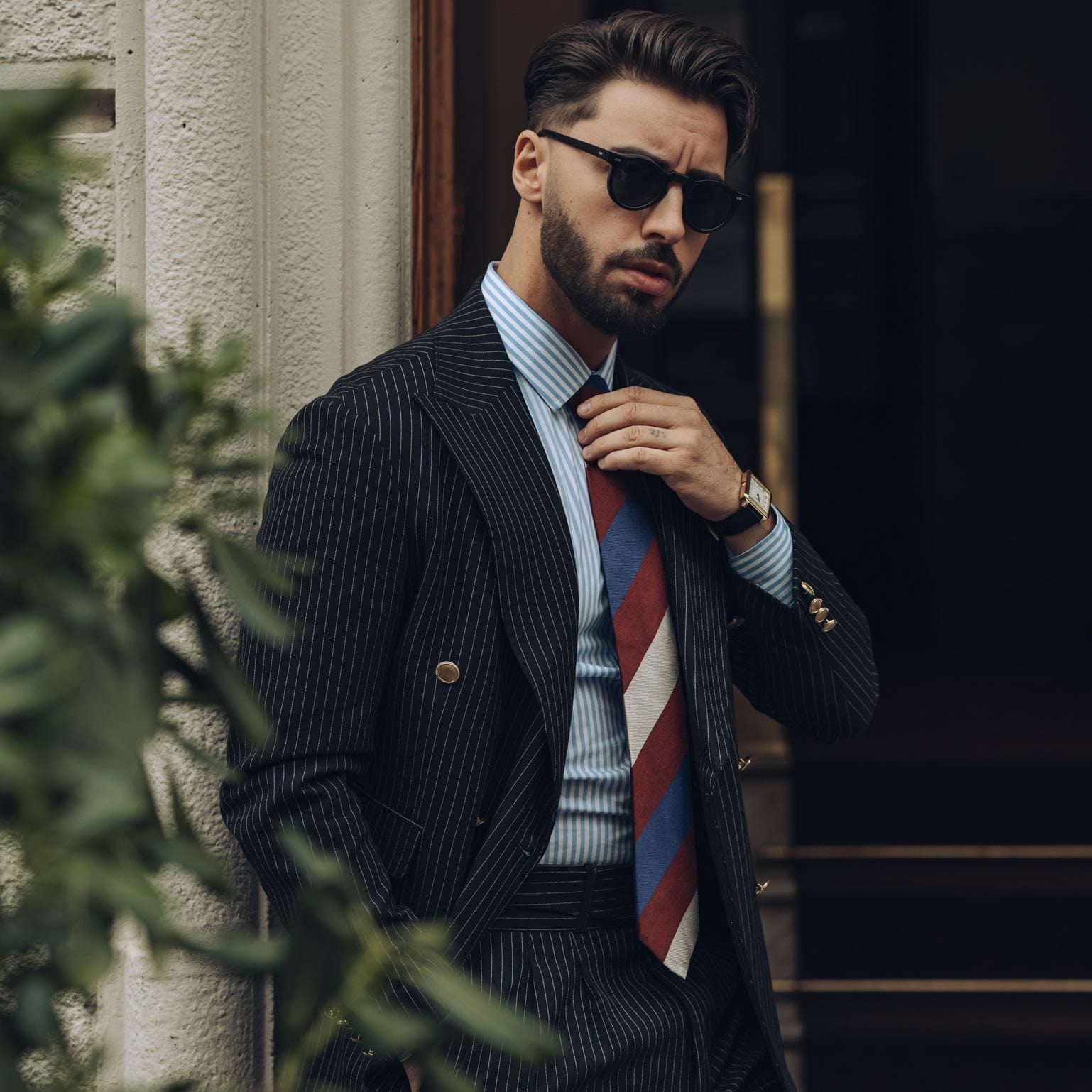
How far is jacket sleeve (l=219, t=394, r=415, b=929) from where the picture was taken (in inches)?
56.5

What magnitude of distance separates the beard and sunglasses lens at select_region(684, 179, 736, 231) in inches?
2.4

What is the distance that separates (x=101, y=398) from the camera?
0.49 metres

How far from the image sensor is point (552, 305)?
69.0 inches

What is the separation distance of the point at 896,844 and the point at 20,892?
4288 mm

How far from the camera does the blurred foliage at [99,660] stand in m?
0.44

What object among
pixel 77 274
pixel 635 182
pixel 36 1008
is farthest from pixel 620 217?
pixel 36 1008

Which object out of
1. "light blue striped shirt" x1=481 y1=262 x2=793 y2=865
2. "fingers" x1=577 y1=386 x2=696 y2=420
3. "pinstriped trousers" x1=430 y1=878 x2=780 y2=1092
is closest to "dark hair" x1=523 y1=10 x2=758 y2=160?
"light blue striped shirt" x1=481 y1=262 x2=793 y2=865

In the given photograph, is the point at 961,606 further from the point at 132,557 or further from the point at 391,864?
the point at 132,557

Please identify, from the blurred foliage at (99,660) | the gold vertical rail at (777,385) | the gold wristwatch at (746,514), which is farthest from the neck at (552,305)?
the gold vertical rail at (777,385)

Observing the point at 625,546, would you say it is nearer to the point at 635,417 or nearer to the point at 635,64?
the point at 635,417

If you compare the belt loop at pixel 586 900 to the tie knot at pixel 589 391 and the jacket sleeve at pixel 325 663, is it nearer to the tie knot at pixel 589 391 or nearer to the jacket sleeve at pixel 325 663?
the jacket sleeve at pixel 325 663

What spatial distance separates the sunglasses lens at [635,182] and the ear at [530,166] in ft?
0.42

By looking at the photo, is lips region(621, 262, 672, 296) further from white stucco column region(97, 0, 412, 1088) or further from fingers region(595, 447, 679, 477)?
white stucco column region(97, 0, 412, 1088)

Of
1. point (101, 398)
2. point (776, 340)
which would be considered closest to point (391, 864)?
point (101, 398)
